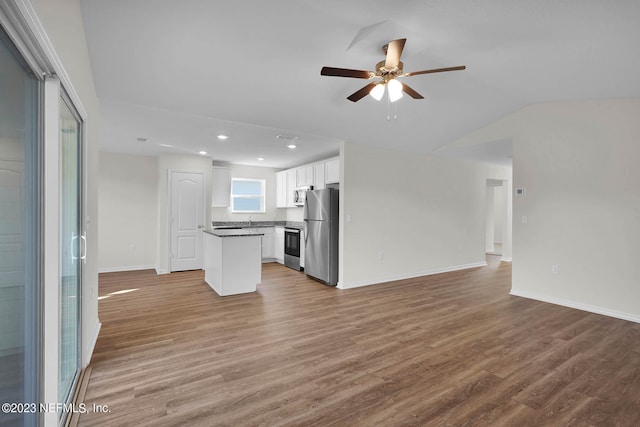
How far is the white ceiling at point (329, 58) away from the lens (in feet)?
7.37

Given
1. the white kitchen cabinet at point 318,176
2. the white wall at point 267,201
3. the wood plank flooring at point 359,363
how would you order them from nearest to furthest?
the wood plank flooring at point 359,363 < the white kitchen cabinet at point 318,176 < the white wall at point 267,201

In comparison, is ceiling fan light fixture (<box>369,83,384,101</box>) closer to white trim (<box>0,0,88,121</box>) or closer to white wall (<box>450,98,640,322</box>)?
white trim (<box>0,0,88,121</box>)

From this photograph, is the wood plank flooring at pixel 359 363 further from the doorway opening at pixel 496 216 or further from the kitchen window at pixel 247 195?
the doorway opening at pixel 496 216

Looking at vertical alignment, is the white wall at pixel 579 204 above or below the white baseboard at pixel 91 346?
above

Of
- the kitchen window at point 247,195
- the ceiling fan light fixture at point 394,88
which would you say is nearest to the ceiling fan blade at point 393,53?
the ceiling fan light fixture at point 394,88

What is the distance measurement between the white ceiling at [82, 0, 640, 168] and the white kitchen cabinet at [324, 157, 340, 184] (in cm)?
98

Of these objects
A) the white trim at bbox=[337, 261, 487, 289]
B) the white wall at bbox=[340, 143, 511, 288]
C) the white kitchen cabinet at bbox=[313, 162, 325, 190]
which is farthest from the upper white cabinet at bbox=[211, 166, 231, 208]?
the white trim at bbox=[337, 261, 487, 289]

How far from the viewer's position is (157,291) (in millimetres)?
4594

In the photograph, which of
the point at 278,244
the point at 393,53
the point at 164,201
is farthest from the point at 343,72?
the point at 278,244

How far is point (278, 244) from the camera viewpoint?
713 cm

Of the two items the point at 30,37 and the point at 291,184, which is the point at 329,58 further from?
the point at 291,184

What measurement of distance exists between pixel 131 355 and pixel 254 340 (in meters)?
1.06

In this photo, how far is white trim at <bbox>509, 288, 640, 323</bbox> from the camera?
11.8ft

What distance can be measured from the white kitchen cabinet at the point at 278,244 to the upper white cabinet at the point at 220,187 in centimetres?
135
